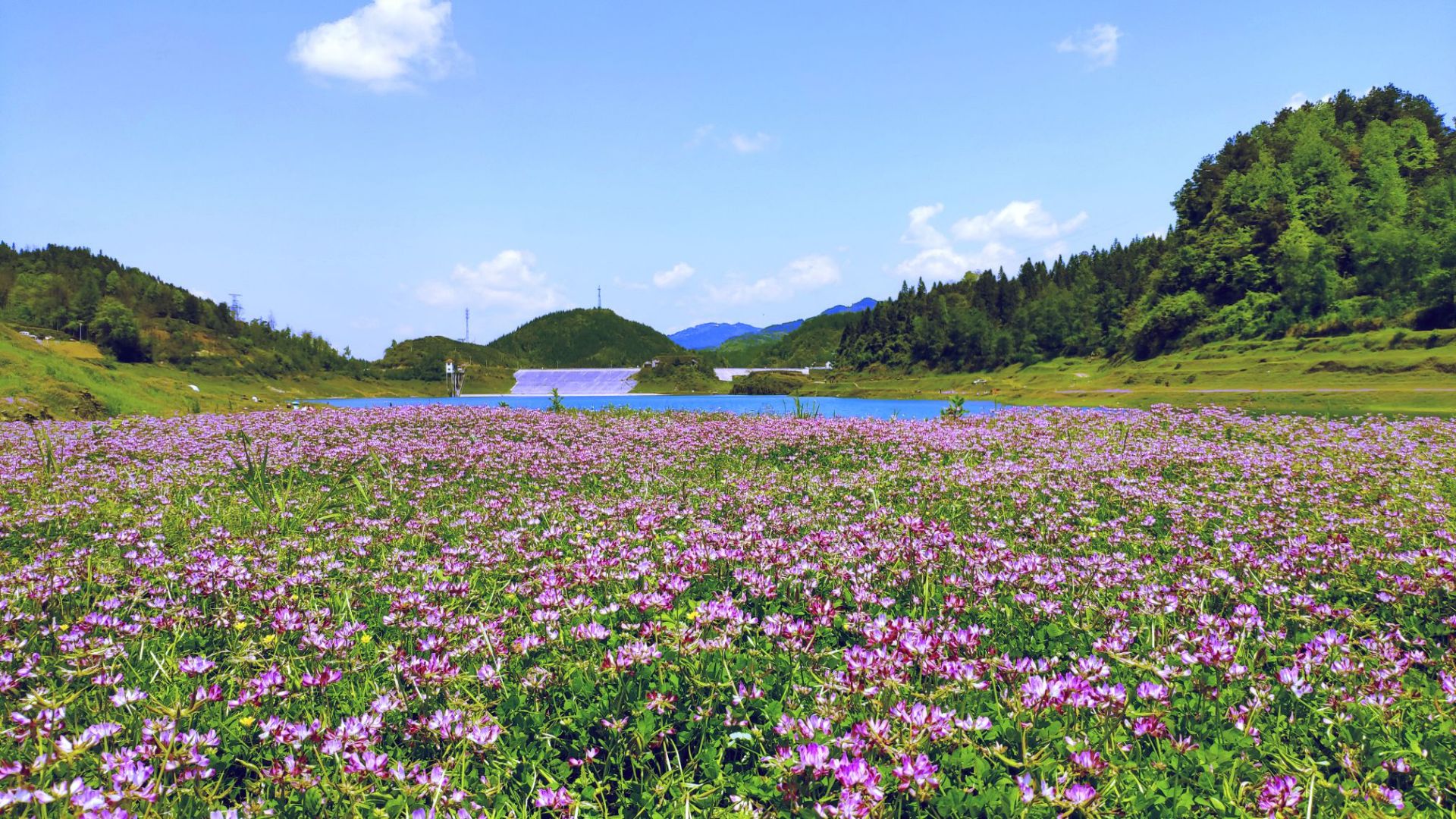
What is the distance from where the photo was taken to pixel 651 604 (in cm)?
421

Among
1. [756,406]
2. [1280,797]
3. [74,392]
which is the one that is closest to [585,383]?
[756,406]

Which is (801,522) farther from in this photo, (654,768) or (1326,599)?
(1326,599)

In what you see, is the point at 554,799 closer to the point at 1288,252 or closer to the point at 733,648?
the point at 733,648

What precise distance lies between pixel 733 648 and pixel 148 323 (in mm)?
229160

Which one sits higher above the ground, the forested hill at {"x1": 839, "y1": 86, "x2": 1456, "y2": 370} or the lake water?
the forested hill at {"x1": 839, "y1": 86, "x2": 1456, "y2": 370}

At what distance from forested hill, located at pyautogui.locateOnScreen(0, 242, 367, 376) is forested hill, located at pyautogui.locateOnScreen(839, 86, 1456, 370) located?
173 m

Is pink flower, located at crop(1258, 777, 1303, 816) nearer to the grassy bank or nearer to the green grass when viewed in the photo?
the grassy bank

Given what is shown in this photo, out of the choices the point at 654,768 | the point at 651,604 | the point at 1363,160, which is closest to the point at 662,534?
the point at 651,604

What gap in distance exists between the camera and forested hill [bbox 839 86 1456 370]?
79.6 metres

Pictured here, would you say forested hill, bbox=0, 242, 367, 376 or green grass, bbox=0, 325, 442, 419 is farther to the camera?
forested hill, bbox=0, 242, 367, 376

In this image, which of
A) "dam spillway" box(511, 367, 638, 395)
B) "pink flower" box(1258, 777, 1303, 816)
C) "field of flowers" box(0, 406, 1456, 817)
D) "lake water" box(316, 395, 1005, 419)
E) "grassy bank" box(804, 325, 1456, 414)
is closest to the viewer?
"pink flower" box(1258, 777, 1303, 816)

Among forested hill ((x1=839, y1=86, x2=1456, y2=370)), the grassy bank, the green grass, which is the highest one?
forested hill ((x1=839, y1=86, x2=1456, y2=370))

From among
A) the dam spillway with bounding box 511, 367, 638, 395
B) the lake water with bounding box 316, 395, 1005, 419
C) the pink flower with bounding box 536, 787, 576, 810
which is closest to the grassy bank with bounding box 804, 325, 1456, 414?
the lake water with bounding box 316, 395, 1005, 419

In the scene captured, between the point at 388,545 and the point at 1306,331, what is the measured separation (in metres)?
102
